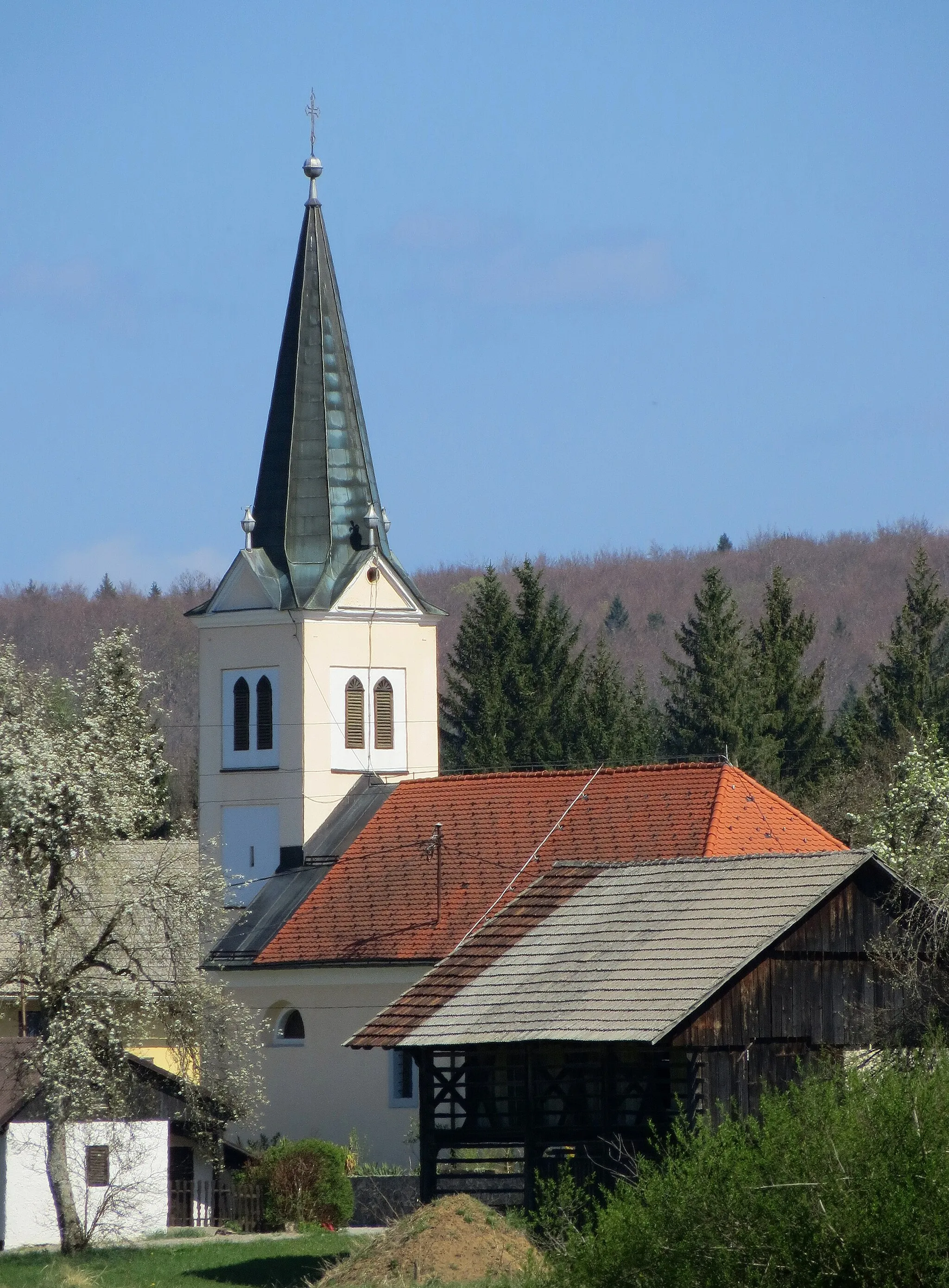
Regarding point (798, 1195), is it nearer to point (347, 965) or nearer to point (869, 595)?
point (347, 965)

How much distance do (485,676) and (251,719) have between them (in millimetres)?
22504

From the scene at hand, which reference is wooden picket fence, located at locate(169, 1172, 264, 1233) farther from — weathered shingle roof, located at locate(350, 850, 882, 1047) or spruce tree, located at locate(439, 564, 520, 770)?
spruce tree, located at locate(439, 564, 520, 770)

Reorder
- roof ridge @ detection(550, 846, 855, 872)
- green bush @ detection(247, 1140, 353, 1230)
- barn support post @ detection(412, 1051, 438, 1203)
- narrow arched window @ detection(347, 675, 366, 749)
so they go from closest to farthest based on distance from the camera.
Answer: roof ridge @ detection(550, 846, 855, 872)
barn support post @ detection(412, 1051, 438, 1203)
green bush @ detection(247, 1140, 353, 1230)
narrow arched window @ detection(347, 675, 366, 749)

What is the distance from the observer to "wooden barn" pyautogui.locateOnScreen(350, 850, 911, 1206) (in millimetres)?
26969

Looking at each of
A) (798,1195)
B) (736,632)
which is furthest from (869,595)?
(798,1195)

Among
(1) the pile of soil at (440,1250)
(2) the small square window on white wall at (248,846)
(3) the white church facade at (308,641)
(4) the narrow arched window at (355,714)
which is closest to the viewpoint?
(1) the pile of soil at (440,1250)

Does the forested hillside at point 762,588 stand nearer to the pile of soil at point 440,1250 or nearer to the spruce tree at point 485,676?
the spruce tree at point 485,676

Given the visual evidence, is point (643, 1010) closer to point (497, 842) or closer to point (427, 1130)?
point (427, 1130)

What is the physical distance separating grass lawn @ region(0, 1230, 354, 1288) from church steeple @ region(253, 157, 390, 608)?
15.8 meters

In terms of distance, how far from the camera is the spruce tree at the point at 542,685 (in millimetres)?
66375

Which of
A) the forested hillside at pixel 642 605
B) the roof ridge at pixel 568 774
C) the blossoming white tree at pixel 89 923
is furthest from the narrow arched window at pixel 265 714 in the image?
the forested hillside at pixel 642 605

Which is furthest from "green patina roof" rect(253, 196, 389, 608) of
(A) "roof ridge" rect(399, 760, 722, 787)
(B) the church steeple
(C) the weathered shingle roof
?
(C) the weathered shingle roof

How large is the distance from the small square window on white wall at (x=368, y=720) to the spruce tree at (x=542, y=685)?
2110 cm

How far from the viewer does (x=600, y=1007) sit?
2695 cm
